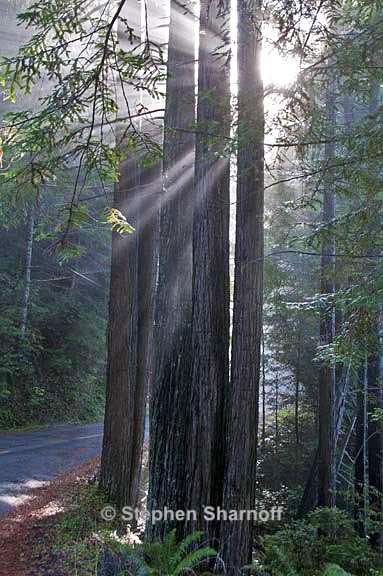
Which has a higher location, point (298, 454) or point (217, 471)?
point (217, 471)

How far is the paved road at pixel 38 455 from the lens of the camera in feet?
30.1

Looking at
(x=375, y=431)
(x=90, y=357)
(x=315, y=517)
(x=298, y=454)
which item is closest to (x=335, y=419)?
(x=375, y=431)

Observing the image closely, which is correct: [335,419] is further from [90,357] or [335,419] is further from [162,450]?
[90,357]

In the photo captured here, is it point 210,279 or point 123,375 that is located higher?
point 210,279

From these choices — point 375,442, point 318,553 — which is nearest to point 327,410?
point 375,442

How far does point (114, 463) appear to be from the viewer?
8.41 m

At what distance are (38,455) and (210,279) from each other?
8199mm

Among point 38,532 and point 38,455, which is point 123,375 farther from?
point 38,455

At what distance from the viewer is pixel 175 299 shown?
6.03 meters

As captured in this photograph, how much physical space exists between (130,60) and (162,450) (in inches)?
165

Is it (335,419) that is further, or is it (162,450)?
(335,419)

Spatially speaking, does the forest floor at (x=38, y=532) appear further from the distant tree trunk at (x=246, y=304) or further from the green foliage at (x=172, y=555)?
the distant tree trunk at (x=246, y=304)

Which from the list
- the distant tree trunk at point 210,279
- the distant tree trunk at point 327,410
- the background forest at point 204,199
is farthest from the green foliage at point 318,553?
the distant tree trunk at point 327,410

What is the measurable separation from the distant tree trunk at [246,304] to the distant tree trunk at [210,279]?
0.23m
